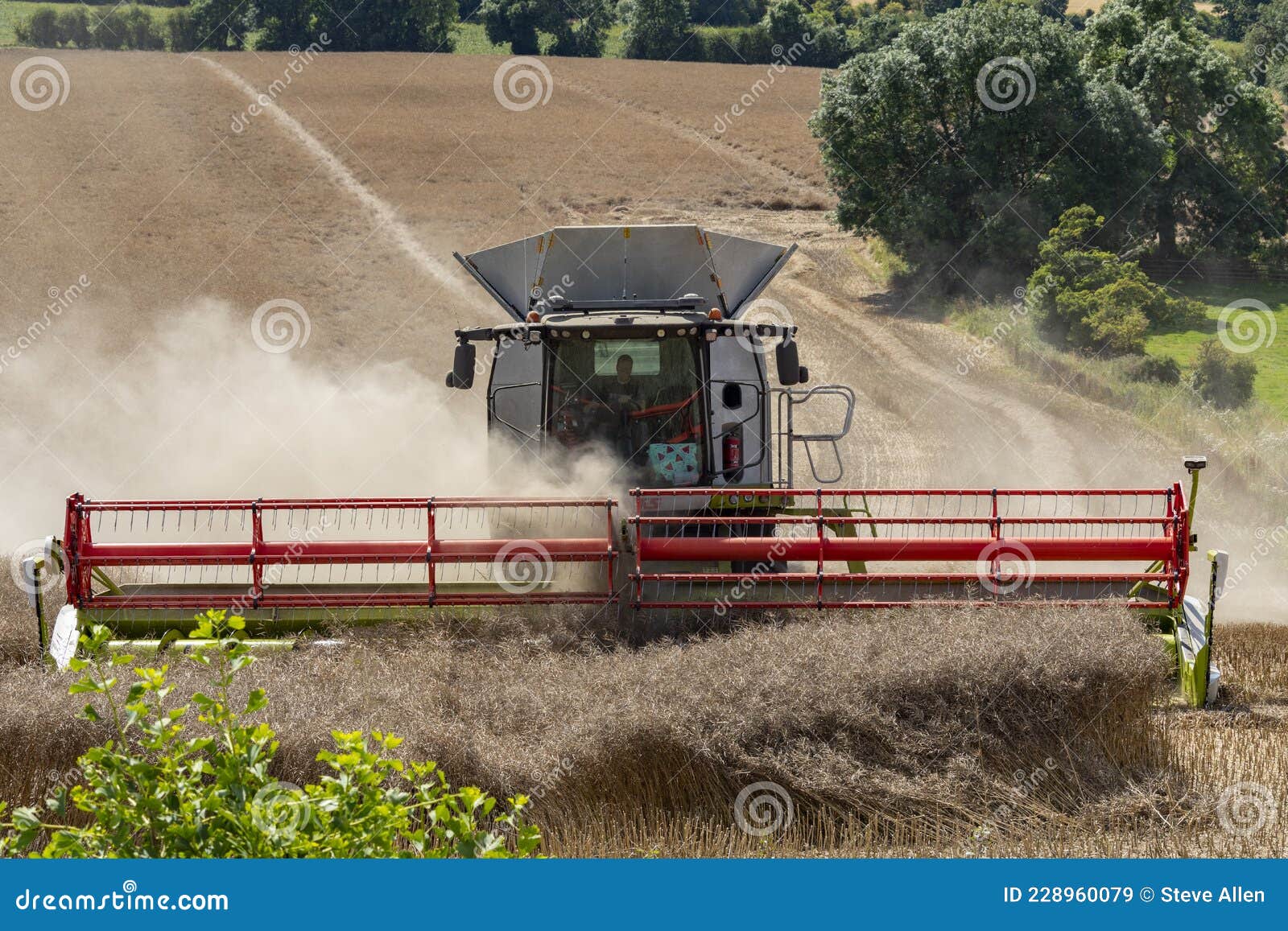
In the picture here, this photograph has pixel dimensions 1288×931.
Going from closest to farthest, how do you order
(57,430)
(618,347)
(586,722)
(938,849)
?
1. (938,849)
2. (586,722)
3. (618,347)
4. (57,430)

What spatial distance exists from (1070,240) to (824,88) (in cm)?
729

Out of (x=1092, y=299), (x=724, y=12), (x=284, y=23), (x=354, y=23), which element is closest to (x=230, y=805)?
(x=1092, y=299)

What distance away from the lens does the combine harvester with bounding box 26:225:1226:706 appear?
770 cm

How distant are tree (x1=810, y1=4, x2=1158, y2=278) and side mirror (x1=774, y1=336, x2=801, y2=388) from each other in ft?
70.5

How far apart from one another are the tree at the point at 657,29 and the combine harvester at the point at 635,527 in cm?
4801

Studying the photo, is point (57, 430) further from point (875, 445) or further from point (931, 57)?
point (931, 57)

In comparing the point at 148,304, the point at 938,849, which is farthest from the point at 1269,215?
the point at 938,849

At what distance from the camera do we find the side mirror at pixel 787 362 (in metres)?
8.73

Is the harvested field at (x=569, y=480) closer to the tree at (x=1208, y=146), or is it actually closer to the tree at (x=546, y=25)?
the tree at (x=546, y=25)

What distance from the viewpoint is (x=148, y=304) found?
26094 mm

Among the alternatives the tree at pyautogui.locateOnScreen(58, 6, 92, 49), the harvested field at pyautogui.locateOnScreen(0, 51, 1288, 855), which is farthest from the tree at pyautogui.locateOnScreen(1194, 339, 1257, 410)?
the tree at pyautogui.locateOnScreen(58, 6, 92, 49)

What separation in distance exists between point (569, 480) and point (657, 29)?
5012cm

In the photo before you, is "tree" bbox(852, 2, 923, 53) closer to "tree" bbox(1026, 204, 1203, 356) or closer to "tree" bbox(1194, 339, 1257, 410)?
"tree" bbox(1026, 204, 1203, 356)

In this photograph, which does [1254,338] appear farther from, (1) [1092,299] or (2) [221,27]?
(2) [221,27]
